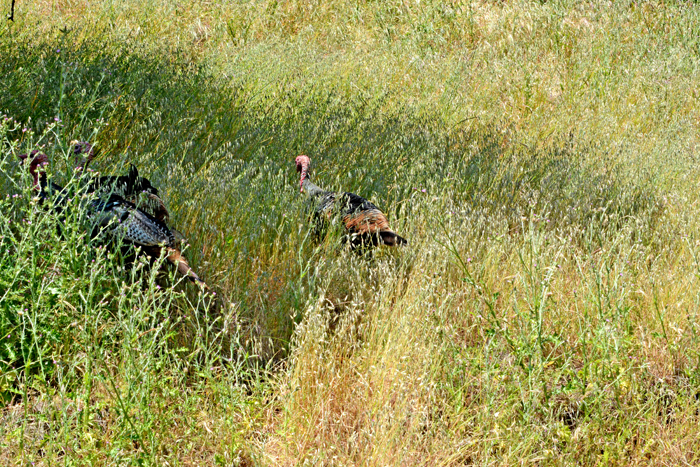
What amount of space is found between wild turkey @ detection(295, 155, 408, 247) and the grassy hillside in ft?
0.45

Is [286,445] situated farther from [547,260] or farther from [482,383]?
[547,260]

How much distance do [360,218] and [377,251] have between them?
0.82 ft

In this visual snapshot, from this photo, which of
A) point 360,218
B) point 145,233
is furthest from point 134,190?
point 360,218

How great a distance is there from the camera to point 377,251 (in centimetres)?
369

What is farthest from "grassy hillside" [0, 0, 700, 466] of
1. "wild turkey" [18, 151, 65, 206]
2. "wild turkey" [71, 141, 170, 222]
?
"wild turkey" [71, 141, 170, 222]

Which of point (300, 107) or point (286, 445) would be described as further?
point (300, 107)

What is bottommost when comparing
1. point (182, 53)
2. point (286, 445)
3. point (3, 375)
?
point (286, 445)

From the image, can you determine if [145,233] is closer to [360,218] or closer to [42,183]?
[42,183]

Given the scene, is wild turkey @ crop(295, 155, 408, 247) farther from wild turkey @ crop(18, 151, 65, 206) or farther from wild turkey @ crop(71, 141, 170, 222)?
wild turkey @ crop(18, 151, 65, 206)

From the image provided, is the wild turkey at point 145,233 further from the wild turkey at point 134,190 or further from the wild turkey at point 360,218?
the wild turkey at point 360,218

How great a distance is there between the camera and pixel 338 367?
106 inches

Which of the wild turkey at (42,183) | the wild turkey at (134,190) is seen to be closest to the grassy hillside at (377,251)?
the wild turkey at (42,183)

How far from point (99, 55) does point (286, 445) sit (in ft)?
15.7

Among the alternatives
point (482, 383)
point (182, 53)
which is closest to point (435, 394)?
point (482, 383)
